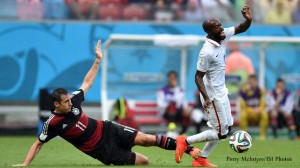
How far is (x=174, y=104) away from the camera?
2153 cm

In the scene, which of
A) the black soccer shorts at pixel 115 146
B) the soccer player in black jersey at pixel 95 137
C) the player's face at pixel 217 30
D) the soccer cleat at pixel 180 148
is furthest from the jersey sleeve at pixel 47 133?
the player's face at pixel 217 30

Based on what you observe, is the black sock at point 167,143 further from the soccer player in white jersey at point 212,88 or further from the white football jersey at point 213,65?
the white football jersey at point 213,65

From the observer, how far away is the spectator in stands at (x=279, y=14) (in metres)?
23.1

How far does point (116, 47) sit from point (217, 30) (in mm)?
10582

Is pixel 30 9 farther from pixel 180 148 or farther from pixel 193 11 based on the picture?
pixel 180 148

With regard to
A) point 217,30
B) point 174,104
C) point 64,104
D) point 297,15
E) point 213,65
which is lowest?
point 174,104

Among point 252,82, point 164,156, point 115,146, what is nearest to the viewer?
point 115,146

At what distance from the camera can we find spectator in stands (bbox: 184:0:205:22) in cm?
2289

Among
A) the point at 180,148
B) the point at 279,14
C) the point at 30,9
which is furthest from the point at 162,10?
the point at 180,148

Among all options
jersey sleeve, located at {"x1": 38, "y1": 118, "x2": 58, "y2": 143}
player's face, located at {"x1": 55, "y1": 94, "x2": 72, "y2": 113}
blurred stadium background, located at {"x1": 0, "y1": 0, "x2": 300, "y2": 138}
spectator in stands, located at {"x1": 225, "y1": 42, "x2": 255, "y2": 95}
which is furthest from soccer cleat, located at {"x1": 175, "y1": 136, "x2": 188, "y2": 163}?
spectator in stands, located at {"x1": 225, "y1": 42, "x2": 255, "y2": 95}

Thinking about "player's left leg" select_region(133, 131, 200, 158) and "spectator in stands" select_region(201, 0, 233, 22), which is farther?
"spectator in stands" select_region(201, 0, 233, 22)

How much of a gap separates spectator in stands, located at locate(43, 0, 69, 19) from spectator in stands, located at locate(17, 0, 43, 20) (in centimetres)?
15

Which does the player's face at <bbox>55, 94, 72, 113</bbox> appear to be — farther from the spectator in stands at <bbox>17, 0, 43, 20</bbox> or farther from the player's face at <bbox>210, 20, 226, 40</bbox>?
the spectator in stands at <bbox>17, 0, 43, 20</bbox>

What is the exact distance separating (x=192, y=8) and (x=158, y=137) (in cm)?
1075
